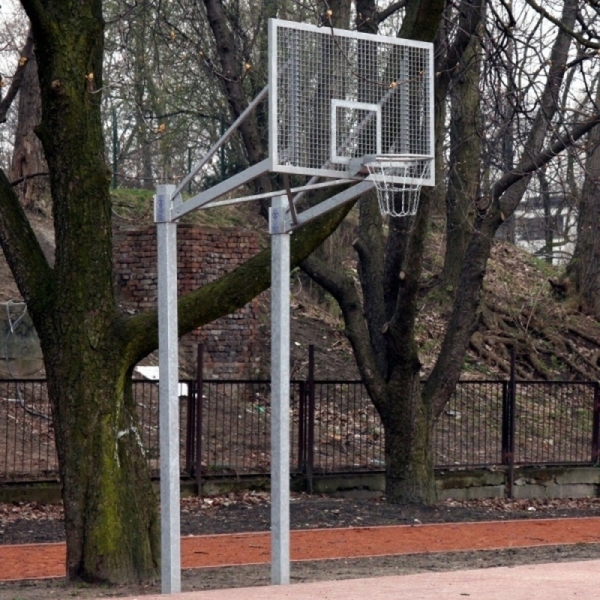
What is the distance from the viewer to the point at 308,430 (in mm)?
16000

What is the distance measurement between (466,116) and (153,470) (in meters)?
6.45

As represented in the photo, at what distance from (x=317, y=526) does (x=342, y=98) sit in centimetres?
629

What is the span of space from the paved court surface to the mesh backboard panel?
278 centimetres

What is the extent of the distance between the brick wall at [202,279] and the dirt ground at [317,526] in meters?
4.53

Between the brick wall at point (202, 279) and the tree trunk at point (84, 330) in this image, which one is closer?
the tree trunk at point (84, 330)

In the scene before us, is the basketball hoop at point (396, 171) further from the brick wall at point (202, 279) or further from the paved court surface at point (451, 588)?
the brick wall at point (202, 279)

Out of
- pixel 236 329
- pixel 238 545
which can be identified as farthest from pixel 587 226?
pixel 238 545

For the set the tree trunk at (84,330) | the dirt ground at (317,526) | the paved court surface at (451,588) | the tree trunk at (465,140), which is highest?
the tree trunk at (465,140)

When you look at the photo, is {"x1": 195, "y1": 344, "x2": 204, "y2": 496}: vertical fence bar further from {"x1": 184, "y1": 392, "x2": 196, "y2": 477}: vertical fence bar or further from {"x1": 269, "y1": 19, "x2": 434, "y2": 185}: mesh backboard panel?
{"x1": 269, "y1": 19, "x2": 434, "y2": 185}: mesh backboard panel

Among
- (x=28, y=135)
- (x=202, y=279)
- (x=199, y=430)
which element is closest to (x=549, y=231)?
(x=202, y=279)

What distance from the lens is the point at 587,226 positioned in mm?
28109

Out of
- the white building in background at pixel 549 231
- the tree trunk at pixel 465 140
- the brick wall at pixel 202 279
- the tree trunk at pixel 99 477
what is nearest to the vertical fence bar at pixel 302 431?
the tree trunk at pixel 465 140

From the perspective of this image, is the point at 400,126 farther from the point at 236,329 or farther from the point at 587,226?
the point at 587,226

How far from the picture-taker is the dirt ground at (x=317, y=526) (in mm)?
9789
